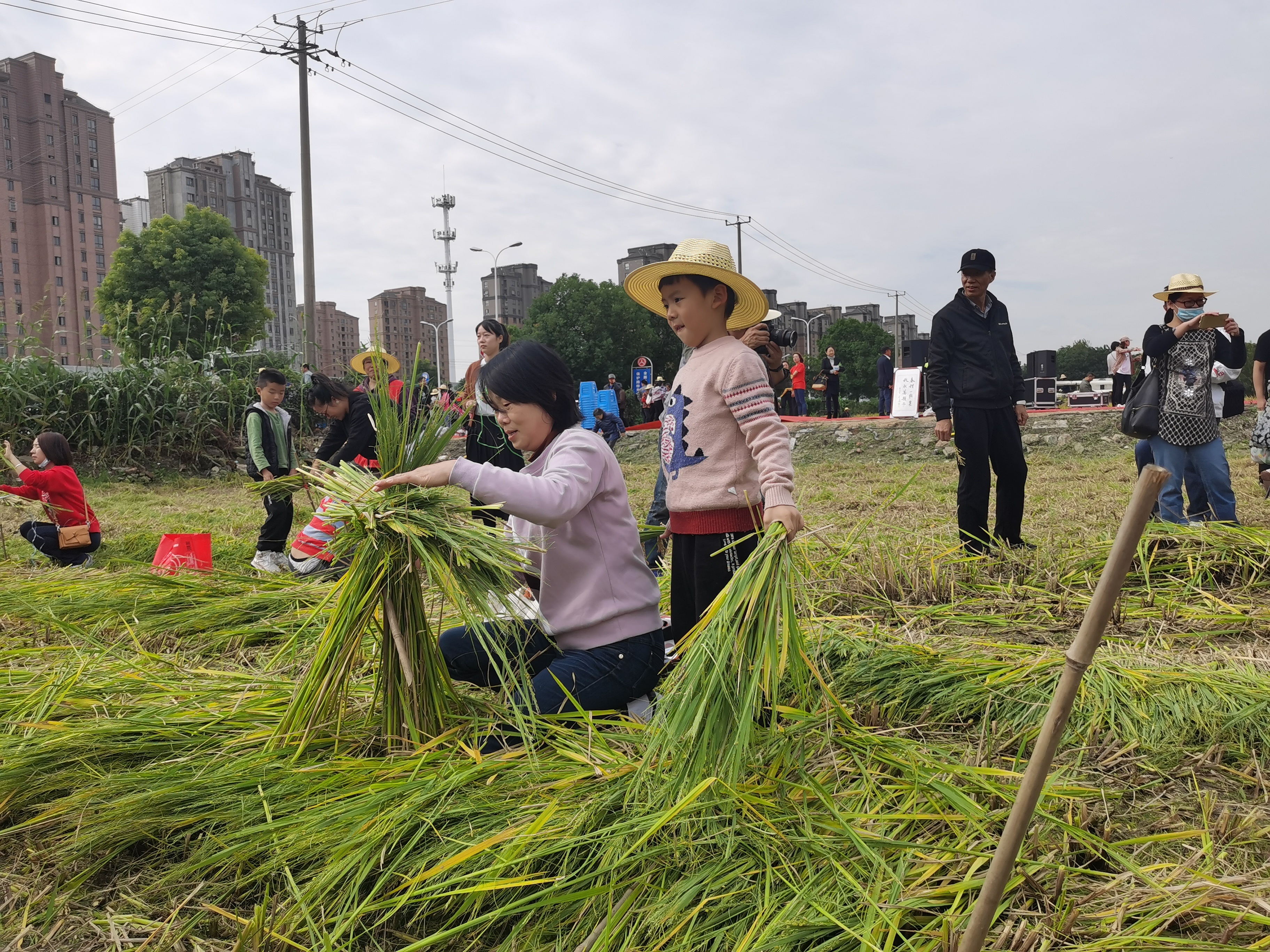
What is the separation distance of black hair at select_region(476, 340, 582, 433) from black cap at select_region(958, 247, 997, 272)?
2660 millimetres

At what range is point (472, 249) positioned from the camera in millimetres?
29078

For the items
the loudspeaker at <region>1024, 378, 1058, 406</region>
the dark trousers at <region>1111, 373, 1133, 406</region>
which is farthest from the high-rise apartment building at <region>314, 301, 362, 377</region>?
the loudspeaker at <region>1024, 378, 1058, 406</region>

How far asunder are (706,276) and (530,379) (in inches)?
25.3

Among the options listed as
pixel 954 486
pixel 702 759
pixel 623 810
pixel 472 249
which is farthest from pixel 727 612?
pixel 472 249

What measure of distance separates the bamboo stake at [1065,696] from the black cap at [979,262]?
3.48 m

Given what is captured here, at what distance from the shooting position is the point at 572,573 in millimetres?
1984

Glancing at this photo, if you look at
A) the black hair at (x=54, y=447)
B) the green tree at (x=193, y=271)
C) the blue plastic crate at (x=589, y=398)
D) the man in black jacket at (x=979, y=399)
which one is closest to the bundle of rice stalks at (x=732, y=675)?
the man in black jacket at (x=979, y=399)

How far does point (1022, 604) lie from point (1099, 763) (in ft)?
4.43

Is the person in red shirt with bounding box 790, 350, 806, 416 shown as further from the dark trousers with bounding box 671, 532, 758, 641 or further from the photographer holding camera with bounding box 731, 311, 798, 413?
the dark trousers with bounding box 671, 532, 758, 641

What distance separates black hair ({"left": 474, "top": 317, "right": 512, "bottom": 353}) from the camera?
174 inches

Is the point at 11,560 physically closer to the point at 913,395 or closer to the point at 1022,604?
the point at 1022,604

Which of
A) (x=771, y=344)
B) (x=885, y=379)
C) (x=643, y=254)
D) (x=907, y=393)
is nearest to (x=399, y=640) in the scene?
(x=771, y=344)

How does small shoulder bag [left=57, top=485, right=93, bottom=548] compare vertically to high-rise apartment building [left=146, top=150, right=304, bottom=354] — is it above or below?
below

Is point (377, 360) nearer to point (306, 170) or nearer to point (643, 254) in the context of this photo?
point (306, 170)
